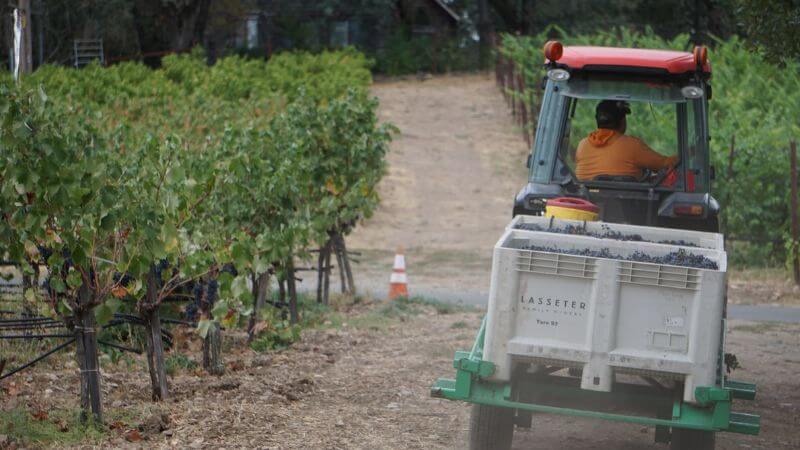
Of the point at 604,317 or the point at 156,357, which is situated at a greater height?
the point at 604,317

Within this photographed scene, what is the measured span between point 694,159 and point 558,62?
3.70 feet

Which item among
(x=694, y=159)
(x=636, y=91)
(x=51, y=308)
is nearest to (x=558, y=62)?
(x=636, y=91)

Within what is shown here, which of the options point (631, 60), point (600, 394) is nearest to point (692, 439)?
point (600, 394)

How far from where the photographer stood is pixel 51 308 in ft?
25.7

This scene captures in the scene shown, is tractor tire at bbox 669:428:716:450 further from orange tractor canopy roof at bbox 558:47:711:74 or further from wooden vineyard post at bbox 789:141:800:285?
wooden vineyard post at bbox 789:141:800:285

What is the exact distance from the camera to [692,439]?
20.4 feet

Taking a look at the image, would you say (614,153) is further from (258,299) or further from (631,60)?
(258,299)

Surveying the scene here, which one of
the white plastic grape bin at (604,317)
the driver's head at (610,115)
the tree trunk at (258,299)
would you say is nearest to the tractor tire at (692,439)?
the white plastic grape bin at (604,317)

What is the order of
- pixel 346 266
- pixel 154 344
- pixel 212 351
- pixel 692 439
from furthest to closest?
pixel 346 266
pixel 212 351
pixel 154 344
pixel 692 439

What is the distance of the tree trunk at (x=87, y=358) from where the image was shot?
→ 690 cm

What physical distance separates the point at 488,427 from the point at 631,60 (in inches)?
113

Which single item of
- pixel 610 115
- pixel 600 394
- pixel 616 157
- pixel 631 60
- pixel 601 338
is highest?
pixel 631 60

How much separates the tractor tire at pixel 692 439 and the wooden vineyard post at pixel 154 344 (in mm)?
3249

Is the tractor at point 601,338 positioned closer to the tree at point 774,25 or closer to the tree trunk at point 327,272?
the tree at point 774,25
